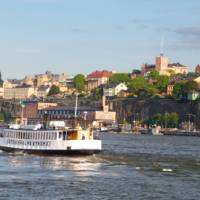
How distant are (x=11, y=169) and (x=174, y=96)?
132 m

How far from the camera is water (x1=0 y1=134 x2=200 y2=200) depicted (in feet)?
110

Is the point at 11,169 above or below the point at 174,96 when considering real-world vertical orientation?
below

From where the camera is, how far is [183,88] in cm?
17262

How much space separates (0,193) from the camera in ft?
108

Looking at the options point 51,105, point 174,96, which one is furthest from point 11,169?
point 51,105

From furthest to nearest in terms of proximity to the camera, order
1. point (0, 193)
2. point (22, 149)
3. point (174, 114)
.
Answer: point (174, 114) < point (22, 149) < point (0, 193)

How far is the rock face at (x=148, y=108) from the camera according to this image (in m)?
167

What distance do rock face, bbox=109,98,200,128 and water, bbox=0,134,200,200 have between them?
115 metres

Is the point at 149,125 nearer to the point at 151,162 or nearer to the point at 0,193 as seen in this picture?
the point at 151,162

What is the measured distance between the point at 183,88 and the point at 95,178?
134652 millimetres

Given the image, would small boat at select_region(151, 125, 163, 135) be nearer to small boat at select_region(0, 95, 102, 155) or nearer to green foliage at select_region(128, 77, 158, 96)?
green foliage at select_region(128, 77, 158, 96)

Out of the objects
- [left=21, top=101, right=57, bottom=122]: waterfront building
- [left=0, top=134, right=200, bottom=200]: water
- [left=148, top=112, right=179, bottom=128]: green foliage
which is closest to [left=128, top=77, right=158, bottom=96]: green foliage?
[left=21, top=101, right=57, bottom=122]: waterfront building

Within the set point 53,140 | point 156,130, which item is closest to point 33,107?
point 156,130

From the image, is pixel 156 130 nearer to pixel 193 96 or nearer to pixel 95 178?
pixel 193 96
